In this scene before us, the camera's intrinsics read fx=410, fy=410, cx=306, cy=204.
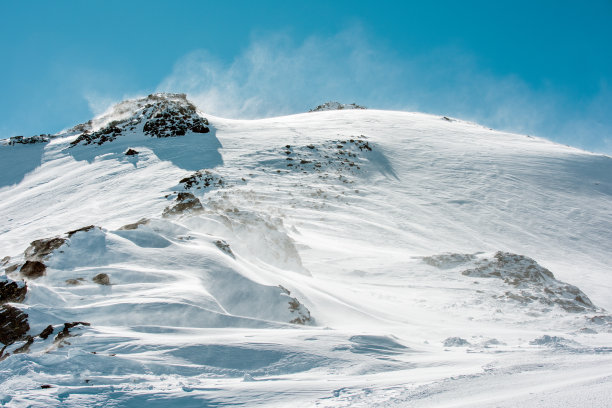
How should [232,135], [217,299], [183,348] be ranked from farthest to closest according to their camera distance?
[232,135], [217,299], [183,348]

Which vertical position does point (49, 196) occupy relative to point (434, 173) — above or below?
below

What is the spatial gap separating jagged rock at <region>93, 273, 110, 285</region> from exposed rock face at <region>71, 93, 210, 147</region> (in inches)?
987

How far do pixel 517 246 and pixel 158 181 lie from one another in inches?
717

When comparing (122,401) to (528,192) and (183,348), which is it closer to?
(183,348)

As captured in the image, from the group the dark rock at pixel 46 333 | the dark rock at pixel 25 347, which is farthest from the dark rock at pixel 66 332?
the dark rock at pixel 25 347

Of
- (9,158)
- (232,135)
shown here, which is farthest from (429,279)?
(9,158)

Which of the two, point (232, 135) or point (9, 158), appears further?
point (232, 135)

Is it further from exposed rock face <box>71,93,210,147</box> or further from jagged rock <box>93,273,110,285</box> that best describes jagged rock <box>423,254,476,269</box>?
exposed rock face <box>71,93,210,147</box>

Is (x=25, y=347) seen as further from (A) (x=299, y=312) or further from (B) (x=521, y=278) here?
(B) (x=521, y=278)

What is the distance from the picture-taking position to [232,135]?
1229 inches

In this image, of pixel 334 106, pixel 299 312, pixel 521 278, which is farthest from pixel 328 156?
pixel 334 106

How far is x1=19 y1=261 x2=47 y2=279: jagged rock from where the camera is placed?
721cm

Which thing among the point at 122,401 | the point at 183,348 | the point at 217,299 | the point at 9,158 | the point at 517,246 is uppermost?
the point at 9,158

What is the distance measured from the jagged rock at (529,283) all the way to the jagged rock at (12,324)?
1094 cm
